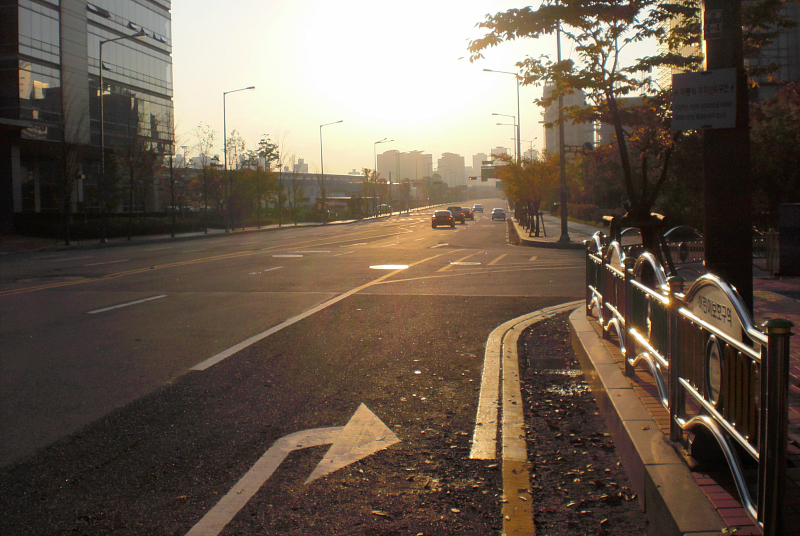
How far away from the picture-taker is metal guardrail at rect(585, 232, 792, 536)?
258cm

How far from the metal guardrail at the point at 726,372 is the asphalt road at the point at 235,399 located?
1299 millimetres

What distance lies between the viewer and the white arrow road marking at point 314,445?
365cm

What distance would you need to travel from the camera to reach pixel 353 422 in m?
5.24

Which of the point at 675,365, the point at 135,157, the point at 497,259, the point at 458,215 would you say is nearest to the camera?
the point at 675,365

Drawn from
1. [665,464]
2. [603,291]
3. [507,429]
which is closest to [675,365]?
[665,464]

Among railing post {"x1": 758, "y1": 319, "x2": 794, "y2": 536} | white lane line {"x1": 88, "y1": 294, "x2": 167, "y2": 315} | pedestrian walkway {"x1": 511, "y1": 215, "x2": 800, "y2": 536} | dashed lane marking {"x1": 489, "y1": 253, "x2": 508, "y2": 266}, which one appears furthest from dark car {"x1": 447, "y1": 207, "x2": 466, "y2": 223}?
railing post {"x1": 758, "y1": 319, "x2": 794, "y2": 536}

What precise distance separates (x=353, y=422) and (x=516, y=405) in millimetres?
1454

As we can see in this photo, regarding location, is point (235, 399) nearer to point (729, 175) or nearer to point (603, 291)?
point (603, 291)

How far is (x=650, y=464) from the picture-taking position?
372 centimetres

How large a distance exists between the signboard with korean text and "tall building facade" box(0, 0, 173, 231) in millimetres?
34242

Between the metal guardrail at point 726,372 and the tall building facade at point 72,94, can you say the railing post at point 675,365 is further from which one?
the tall building facade at point 72,94

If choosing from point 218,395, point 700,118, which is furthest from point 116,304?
point 700,118

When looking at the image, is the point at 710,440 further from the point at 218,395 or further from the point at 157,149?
the point at 157,149

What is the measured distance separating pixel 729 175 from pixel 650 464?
2359mm
